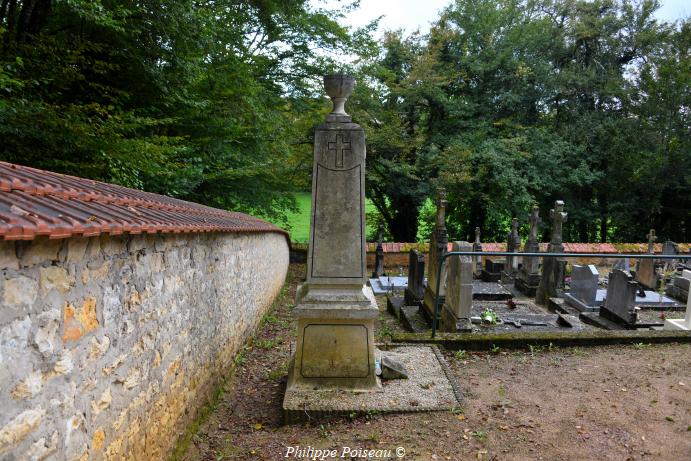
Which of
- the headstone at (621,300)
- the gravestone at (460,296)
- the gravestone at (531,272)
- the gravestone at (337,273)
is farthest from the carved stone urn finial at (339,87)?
the gravestone at (531,272)

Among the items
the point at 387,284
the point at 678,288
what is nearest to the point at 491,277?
the point at 387,284

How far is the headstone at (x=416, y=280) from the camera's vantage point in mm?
9383

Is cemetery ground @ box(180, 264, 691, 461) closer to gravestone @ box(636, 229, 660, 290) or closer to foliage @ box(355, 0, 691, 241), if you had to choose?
gravestone @ box(636, 229, 660, 290)

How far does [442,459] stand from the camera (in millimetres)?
3145

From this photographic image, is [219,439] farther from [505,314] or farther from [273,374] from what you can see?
[505,314]

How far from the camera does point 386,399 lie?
12.5 feet

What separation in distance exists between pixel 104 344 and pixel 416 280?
25.7 feet

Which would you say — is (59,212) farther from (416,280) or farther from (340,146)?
(416,280)

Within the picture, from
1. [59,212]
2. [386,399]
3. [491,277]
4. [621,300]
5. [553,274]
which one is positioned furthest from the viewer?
[491,277]

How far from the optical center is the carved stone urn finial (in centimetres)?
390

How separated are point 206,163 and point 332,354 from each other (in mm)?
7175

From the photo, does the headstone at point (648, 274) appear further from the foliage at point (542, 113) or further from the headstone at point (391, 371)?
the headstone at point (391, 371)

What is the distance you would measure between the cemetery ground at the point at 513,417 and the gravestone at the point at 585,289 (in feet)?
12.8

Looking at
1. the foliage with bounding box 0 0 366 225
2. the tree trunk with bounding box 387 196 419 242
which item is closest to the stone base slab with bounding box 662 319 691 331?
the foliage with bounding box 0 0 366 225
